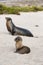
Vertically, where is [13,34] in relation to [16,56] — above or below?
below

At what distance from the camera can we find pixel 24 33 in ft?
41.0

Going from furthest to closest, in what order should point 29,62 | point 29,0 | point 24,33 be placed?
point 29,0
point 24,33
point 29,62

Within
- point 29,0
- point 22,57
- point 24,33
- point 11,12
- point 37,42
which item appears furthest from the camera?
point 29,0

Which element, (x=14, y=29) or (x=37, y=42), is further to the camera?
(x=14, y=29)

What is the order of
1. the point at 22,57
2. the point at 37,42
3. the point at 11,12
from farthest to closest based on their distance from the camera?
the point at 11,12 → the point at 37,42 → the point at 22,57

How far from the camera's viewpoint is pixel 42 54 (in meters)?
8.67

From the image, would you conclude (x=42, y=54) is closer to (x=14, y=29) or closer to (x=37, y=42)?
(x=37, y=42)

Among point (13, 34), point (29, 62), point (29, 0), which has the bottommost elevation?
point (29, 0)

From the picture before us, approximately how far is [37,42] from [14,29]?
225cm

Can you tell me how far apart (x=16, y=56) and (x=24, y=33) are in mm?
4098

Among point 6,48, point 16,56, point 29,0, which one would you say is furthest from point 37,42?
point 29,0

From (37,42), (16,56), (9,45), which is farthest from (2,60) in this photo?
(37,42)

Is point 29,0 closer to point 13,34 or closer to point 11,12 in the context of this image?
point 11,12

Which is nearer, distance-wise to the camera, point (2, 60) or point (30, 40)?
point (2, 60)
